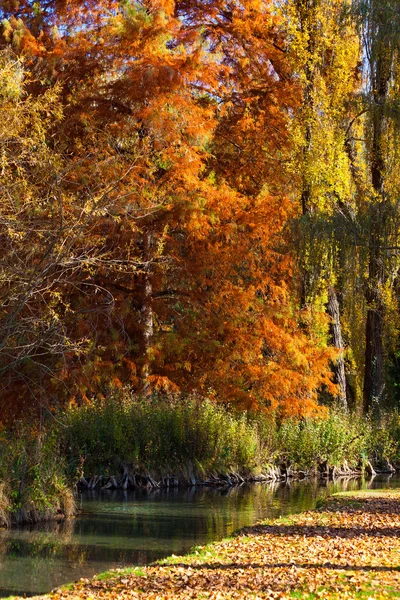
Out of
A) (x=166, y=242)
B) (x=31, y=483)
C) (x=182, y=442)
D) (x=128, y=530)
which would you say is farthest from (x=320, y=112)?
(x=128, y=530)

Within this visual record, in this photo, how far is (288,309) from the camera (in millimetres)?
19047

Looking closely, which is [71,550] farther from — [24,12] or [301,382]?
[24,12]

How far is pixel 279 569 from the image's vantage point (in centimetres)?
793

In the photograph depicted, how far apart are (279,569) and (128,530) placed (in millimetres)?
4003

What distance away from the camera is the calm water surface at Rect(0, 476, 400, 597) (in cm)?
930

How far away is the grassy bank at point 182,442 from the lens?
16.0 m

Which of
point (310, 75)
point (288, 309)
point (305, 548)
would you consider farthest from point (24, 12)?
point (305, 548)

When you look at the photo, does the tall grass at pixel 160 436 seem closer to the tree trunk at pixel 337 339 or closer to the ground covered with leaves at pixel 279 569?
the tree trunk at pixel 337 339

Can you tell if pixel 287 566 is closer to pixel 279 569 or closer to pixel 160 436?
pixel 279 569

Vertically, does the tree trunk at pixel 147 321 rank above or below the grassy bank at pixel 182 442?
above

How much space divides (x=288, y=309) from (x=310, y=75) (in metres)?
5.55

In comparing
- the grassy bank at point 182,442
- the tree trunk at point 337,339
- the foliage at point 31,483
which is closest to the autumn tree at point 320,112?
the tree trunk at point 337,339

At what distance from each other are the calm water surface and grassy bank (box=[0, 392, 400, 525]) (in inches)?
29.9

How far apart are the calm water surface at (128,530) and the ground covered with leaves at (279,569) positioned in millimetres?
813
